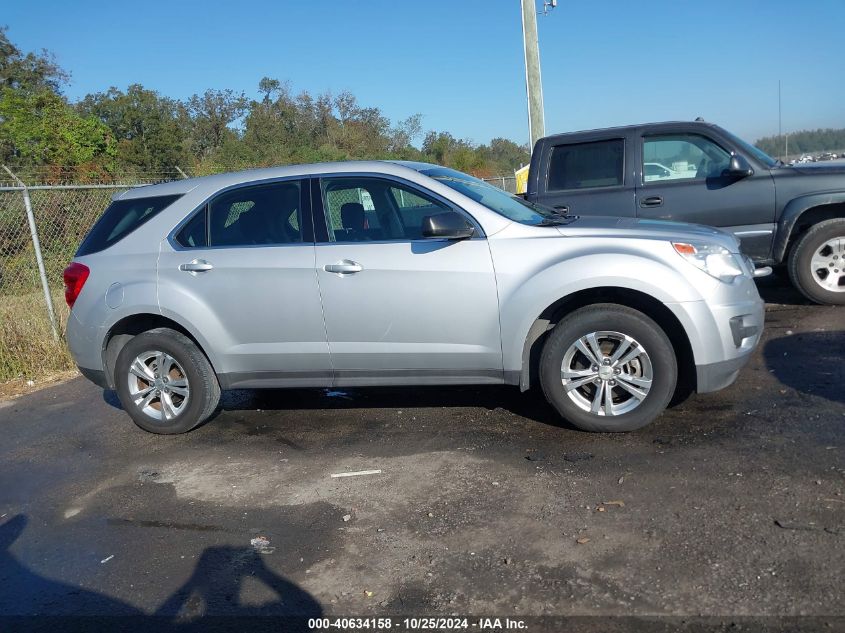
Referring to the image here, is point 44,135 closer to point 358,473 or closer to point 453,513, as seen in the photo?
point 358,473

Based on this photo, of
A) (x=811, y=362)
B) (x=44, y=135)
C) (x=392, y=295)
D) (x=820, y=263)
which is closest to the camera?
(x=392, y=295)

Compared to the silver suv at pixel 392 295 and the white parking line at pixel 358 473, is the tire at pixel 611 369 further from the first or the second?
the white parking line at pixel 358 473

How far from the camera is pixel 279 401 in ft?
21.2

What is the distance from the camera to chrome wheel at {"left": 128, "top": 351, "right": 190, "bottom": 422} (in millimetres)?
5602

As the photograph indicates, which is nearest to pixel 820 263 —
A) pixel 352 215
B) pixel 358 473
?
pixel 352 215

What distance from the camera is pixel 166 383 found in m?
5.64

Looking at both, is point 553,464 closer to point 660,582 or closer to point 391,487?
point 391,487

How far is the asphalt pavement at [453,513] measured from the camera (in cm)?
315

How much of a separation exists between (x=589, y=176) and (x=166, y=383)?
4870 mm

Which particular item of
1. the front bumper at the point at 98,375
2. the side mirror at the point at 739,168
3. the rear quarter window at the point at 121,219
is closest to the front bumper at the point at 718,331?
the side mirror at the point at 739,168

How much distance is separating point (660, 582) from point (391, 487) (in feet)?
5.78

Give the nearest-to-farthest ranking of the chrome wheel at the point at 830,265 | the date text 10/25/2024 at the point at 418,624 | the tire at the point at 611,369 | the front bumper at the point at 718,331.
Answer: the date text 10/25/2024 at the point at 418,624
the front bumper at the point at 718,331
the tire at the point at 611,369
the chrome wheel at the point at 830,265

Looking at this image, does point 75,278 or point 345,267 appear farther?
point 75,278

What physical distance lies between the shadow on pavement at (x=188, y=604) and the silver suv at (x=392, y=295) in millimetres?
1846
